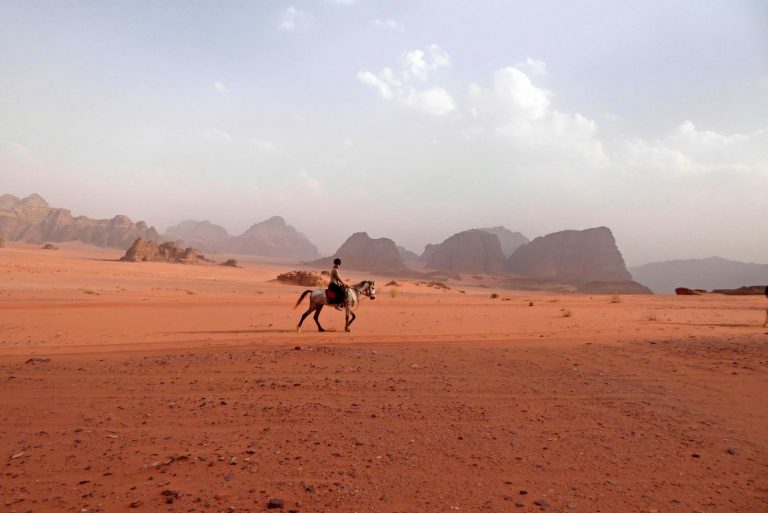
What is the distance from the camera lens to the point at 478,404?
629cm

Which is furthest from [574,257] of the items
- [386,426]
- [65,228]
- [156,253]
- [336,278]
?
[65,228]

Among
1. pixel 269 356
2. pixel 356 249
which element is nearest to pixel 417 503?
pixel 269 356

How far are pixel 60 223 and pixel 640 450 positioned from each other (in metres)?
181

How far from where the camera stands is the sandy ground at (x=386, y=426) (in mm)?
3936

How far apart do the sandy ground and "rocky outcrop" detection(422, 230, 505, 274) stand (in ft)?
454

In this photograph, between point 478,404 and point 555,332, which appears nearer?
point 478,404

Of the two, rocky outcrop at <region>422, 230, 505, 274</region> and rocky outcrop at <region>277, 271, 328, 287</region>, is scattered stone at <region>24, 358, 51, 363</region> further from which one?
rocky outcrop at <region>422, 230, 505, 274</region>

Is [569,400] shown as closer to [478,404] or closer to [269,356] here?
[478,404]

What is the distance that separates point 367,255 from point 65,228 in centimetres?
10066

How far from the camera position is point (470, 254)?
496ft

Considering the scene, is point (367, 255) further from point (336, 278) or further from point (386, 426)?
point (386, 426)

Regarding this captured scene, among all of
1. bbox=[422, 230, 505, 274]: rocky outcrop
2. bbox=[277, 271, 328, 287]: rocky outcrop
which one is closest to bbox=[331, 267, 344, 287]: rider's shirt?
bbox=[277, 271, 328, 287]: rocky outcrop

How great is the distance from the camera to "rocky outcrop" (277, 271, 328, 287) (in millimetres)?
45656

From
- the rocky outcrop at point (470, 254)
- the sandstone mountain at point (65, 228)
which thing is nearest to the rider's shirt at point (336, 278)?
the rocky outcrop at point (470, 254)
